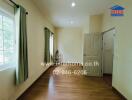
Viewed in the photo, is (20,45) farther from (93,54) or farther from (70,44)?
(70,44)

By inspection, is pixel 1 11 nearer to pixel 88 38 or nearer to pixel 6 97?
pixel 6 97

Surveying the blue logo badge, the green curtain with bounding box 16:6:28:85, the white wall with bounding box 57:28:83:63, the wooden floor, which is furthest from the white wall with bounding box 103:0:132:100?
the white wall with bounding box 57:28:83:63

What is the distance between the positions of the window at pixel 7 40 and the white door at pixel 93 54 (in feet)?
10.8

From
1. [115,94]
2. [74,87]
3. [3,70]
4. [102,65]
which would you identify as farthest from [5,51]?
[102,65]

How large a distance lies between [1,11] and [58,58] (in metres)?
6.20

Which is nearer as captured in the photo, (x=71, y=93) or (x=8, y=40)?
(x=8, y=40)

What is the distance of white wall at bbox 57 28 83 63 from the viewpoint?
7.92 m

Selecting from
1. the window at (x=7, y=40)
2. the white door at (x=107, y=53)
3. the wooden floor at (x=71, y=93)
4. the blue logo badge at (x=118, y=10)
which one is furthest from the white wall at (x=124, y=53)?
the window at (x=7, y=40)

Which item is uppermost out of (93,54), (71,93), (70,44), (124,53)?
(70,44)

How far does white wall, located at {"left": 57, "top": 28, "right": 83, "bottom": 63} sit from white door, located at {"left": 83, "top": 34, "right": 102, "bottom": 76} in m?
2.97

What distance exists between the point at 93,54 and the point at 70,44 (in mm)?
3329

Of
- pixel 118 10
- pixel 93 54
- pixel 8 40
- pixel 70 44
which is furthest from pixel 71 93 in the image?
pixel 70 44

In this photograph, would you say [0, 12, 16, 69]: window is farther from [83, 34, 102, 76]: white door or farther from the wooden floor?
[83, 34, 102, 76]: white door

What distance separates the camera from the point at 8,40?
2.27 meters
